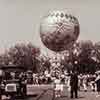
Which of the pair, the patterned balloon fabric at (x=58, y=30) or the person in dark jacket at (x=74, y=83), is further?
the person in dark jacket at (x=74, y=83)

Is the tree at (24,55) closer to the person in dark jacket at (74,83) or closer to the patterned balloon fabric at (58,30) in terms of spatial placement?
the patterned balloon fabric at (58,30)

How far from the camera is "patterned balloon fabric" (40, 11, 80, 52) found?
6.48m

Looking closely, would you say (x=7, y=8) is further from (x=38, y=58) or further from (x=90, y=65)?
(x=90, y=65)

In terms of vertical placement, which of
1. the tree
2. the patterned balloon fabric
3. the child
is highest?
the patterned balloon fabric

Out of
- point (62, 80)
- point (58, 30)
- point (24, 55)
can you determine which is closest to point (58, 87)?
point (62, 80)

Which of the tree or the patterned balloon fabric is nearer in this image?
the patterned balloon fabric

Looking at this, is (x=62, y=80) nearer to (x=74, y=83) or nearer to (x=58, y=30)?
(x=74, y=83)

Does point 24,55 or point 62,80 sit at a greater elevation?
point 24,55

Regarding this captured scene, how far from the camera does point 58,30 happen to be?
256 inches

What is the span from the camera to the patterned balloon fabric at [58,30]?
648 cm

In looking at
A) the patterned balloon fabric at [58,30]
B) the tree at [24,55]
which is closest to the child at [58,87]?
the tree at [24,55]

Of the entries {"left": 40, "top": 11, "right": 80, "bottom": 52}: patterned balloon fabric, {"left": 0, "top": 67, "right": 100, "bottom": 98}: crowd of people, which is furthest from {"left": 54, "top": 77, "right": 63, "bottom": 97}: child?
{"left": 40, "top": 11, "right": 80, "bottom": 52}: patterned balloon fabric

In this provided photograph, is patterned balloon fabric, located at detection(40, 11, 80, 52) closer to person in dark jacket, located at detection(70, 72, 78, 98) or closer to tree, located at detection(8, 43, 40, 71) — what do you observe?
tree, located at detection(8, 43, 40, 71)

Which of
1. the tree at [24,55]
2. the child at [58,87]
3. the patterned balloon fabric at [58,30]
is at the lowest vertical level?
the child at [58,87]
